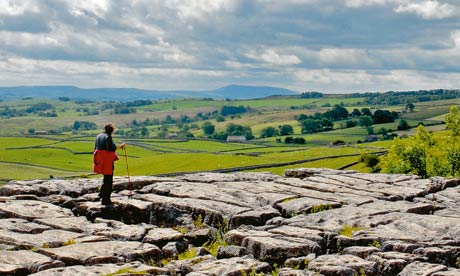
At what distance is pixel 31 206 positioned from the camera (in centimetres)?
2873

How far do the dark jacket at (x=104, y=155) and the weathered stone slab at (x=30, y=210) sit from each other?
2766 mm

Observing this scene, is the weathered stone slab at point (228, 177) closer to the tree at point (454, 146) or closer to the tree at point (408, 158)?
the tree at point (408, 158)

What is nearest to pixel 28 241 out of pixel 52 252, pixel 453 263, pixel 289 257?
pixel 52 252

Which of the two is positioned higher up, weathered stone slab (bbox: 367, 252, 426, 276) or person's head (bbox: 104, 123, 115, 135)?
person's head (bbox: 104, 123, 115, 135)

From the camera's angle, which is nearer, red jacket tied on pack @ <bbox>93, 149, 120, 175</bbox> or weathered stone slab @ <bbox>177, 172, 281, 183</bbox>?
red jacket tied on pack @ <bbox>93, 149, 120, 175</bbox>

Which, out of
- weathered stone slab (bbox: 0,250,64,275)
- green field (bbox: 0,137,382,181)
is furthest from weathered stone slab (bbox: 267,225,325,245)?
green field (bbox: 0,137,382,181)

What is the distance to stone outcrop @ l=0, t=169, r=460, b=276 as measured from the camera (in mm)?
20172

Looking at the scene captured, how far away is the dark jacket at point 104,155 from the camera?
96.5 feet

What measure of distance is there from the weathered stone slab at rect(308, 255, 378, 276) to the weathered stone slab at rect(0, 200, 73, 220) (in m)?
13.9

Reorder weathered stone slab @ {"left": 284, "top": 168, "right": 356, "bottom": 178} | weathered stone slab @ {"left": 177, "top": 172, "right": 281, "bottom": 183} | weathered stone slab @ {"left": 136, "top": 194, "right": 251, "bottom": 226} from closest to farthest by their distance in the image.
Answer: weathered stone slab @ {"left": 136, "top": 194, "right": 251, "bottom": 226}, weathered stone slab @ {"left": 177, "top": 172, "right": 281, "bottom": 183}, weathered stone slab @ {"left": 284, "top": 168, "right": 356, "bottom": 178}

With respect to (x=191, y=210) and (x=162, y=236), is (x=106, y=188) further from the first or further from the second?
(x=162, y=236)

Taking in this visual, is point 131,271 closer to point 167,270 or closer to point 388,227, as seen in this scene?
point 167,270

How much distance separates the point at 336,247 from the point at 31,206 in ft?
51.4

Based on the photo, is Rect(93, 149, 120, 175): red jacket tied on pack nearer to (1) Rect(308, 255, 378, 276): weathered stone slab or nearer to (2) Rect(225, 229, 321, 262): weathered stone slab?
(2) Rect(225, 229, 321, 262): weathered stone slab
